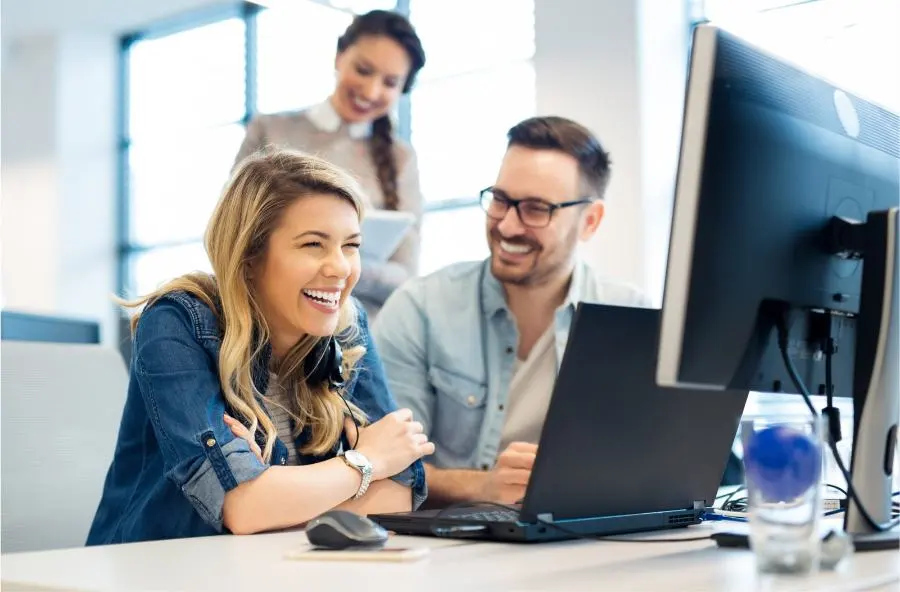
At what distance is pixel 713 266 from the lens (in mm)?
967

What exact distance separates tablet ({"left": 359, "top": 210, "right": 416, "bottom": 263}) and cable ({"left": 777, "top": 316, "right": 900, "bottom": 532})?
1.61 metres

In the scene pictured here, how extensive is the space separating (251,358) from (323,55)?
17.2 ft

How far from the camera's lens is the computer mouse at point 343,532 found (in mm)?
1039

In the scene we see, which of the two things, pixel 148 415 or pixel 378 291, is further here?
pixel 378 291

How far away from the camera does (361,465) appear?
1469 millimetres

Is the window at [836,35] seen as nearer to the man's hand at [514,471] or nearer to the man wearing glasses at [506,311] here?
the man wearing glasses at [506,311]

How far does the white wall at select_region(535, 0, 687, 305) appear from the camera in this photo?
14.5 ft

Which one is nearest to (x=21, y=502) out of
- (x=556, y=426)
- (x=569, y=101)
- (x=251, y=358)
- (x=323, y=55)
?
(x=251, y=358)

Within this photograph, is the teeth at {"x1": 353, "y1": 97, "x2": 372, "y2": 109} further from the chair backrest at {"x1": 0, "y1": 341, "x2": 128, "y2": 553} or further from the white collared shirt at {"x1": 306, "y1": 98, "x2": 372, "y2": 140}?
the chair backrest at {"x1": 0, "y1": 341, "x2": 128, "y2": 553}

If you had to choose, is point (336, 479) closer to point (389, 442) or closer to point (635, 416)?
point (389, 442)

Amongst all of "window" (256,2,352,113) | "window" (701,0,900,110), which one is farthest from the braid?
"window" (256,2,352,113)

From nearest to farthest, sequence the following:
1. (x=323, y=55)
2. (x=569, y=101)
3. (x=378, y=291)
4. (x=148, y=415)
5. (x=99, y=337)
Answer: (x=148, y=415)
(x=99, y=337)
(x=378, y=291)
(x=569, y=101)
(x=323, y=55)

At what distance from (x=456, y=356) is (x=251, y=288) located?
511 mm

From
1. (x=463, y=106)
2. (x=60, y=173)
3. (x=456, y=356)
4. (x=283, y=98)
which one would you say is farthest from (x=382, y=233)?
(x=60, y=173)
